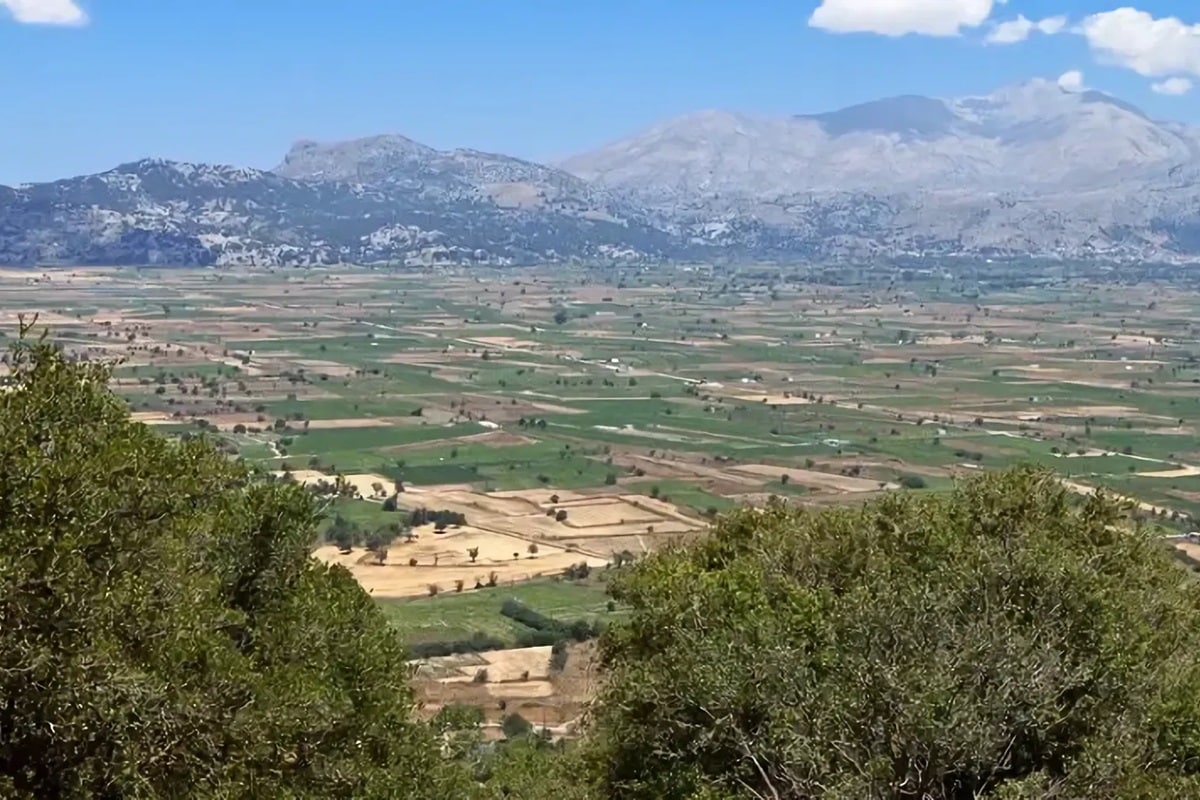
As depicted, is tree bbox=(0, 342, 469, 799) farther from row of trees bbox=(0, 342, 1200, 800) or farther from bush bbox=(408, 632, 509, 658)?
bush bbox=(408, 632, 509, 658)

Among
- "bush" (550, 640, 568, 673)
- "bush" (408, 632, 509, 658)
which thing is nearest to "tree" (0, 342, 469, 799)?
"bush" (550, 640, 568, 673)

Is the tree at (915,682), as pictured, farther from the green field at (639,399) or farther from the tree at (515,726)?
the green field at (639,399)

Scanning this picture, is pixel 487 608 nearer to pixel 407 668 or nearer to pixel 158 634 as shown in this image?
pixel 407 668

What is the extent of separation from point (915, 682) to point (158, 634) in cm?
566

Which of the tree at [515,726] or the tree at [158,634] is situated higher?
the tree at [158,634]

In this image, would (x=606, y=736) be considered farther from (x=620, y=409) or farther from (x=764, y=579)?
(x=620, y=409)

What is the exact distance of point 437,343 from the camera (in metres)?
135

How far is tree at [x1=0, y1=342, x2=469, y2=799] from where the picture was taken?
357 inches

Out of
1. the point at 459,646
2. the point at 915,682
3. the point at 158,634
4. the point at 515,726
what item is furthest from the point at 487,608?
the point at 158,634

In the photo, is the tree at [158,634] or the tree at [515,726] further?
the tree at [515,726]

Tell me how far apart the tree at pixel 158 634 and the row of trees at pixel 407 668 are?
23mm

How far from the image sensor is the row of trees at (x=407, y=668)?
9.25 m

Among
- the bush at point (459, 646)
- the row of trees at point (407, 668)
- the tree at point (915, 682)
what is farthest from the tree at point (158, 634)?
the bush at point (459, 646)

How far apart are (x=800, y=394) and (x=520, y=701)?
230ft
